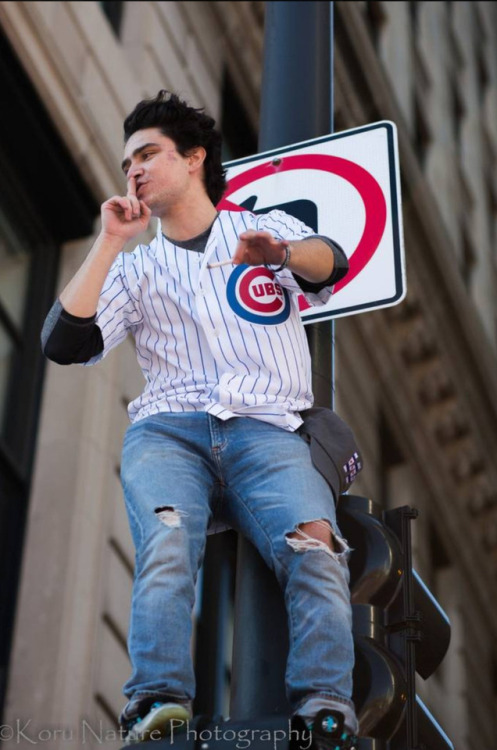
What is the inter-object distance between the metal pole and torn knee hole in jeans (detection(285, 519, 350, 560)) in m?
0.32

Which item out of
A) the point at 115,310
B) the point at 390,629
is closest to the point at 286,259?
the point at 115,310

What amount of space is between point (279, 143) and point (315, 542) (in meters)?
2.34

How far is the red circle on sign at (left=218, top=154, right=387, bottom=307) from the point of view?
5105 mm

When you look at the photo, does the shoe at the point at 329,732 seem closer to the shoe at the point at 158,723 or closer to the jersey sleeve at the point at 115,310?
the shoe at the point at 158,723

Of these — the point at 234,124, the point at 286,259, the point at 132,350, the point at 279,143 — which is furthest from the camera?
the point at 234,124

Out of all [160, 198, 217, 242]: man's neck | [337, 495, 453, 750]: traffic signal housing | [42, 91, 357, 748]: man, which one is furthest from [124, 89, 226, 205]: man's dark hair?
[337, 495, 453, 750]: traffic signal housing

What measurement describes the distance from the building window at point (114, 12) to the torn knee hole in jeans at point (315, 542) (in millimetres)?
9920

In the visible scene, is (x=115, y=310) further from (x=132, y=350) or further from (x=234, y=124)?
(x=234, y=124)

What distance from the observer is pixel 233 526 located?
404 centimetres

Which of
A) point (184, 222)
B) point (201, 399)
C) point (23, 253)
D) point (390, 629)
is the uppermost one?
point (23, 253)

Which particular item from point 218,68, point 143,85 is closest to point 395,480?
point 218,68

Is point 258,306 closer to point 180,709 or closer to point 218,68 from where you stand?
point 180,709

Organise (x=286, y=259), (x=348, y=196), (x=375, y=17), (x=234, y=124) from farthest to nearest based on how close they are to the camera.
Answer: (x=375, y=17), (x=234, y=124), (x=348, y=196), (x=286, y=259)

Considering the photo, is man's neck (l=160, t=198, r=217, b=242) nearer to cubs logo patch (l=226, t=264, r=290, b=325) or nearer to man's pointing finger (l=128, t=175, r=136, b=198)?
man's pointing finger (l=128, t=175, r=136, b=198)
